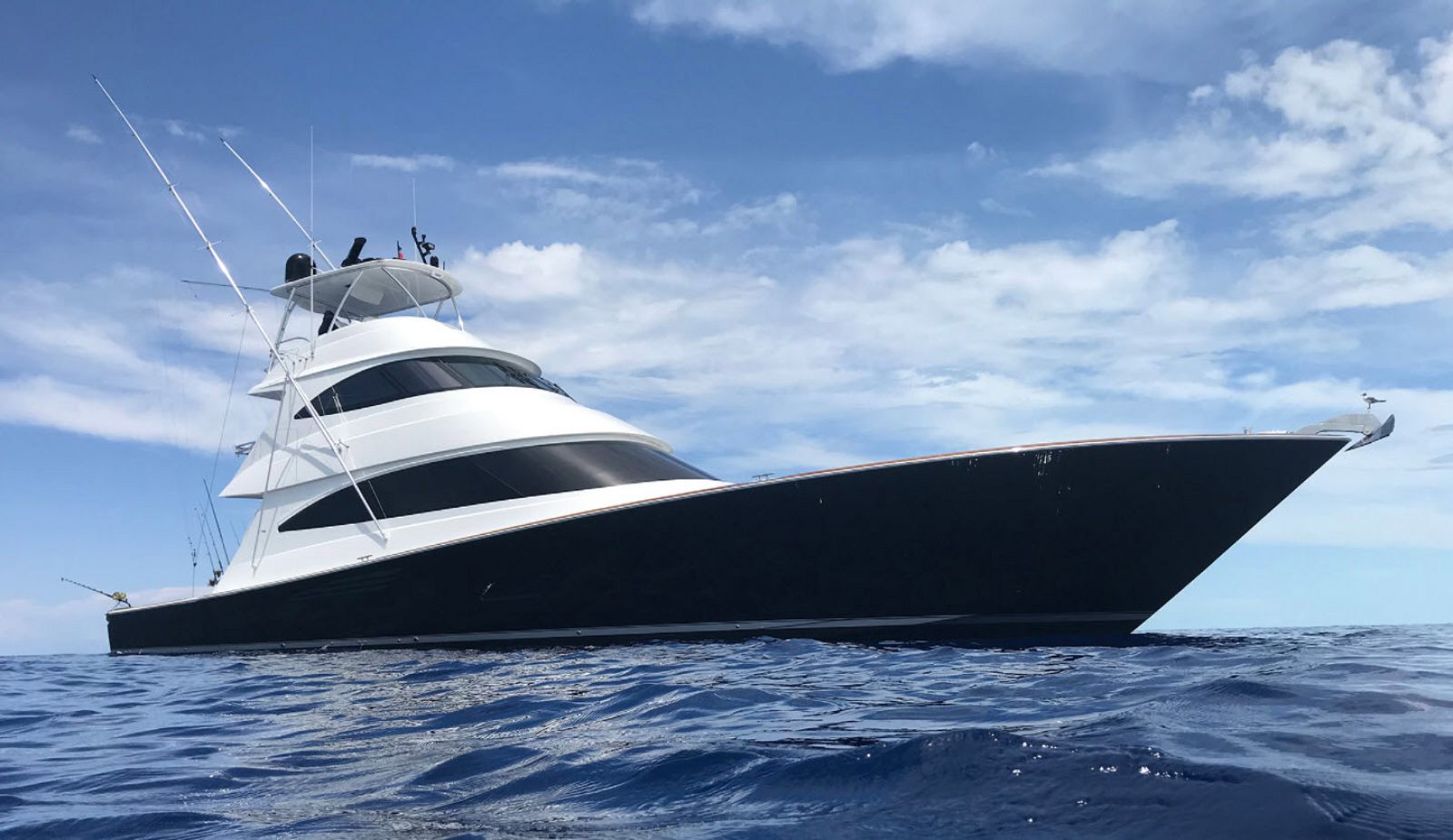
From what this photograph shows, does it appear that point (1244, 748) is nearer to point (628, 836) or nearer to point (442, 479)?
point (628, 836)

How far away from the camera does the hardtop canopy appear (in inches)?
569

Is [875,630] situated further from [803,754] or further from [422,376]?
[422,376]

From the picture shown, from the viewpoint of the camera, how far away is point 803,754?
3.21 m

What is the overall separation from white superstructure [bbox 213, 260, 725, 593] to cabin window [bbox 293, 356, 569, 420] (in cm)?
2

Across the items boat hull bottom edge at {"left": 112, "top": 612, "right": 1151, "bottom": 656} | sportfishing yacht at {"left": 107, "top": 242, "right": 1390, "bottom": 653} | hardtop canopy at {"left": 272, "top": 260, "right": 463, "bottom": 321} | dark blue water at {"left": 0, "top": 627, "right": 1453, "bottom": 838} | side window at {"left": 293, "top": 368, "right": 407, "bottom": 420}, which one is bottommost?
boat hull bottom edge at {"left": 112, "top": 612, "right": 1151, "bottom": 656}

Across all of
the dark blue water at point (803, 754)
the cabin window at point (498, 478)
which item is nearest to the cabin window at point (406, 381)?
the cabin window at point (498, 478)

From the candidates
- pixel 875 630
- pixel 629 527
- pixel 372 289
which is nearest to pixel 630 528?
pixel 629 527

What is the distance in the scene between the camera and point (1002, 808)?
2453 mm

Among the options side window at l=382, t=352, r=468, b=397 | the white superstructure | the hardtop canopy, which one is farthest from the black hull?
the hardtop canopy

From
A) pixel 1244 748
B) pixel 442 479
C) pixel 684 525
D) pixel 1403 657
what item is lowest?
pixel 1403 657

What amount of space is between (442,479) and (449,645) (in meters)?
2.25

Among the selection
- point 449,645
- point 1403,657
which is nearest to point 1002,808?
point 1403,657

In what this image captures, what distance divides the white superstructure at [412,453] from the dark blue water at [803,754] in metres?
4.58

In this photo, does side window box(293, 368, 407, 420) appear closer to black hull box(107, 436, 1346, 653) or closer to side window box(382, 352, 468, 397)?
side window box(382, 352, 468, 397)
